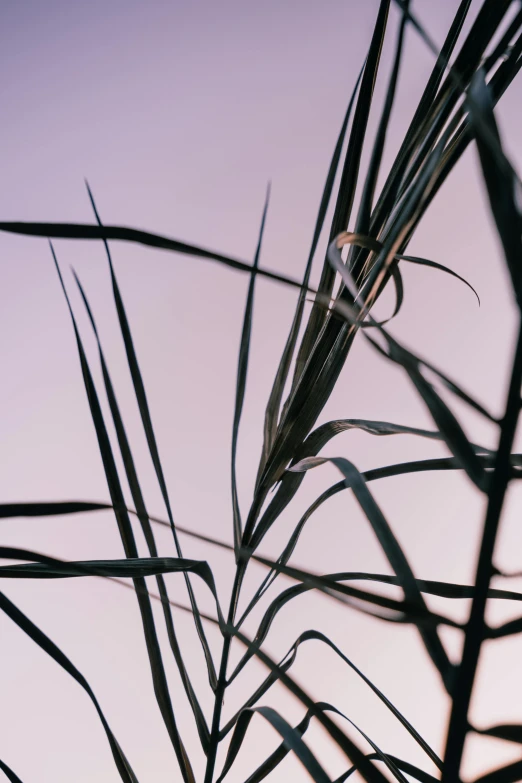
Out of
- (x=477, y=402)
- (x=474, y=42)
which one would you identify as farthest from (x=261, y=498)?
(x=474, y=42)

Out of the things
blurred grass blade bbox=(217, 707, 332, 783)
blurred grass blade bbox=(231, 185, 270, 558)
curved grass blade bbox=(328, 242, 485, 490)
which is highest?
blurred grass blade bbox=(231, 185, 270, 558)

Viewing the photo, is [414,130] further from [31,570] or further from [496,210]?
[31,570]

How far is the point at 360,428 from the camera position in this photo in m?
0.39

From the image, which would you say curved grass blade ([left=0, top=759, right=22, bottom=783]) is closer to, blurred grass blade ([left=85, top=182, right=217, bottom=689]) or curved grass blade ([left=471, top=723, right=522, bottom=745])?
blurred grass blade ([left=85, top=182, right=217, bottom=689])

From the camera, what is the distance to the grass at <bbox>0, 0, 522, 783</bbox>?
0.19m

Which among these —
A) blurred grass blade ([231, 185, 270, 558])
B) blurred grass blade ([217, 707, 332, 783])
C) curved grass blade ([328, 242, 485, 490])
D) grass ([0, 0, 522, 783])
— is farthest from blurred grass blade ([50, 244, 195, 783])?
curved grass blade ([328, 242, 485, 490])

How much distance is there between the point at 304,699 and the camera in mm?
211

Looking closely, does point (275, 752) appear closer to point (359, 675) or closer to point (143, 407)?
point (359, 675)

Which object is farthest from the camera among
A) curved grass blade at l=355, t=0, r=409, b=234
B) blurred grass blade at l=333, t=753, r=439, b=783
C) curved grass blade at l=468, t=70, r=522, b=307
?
curved grass blade at l=355, t=0, r=409, b=234

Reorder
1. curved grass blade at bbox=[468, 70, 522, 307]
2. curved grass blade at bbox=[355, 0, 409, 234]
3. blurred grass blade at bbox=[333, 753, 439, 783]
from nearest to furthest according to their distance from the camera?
curved grass blade at bbox=[468, 70, 522, 307], blurred grass blade at bbox=[333, 753, 439, 783], curved grass blade at bbox=[355, 0, 409, 234]

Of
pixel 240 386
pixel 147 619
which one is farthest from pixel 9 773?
pixel 240 386

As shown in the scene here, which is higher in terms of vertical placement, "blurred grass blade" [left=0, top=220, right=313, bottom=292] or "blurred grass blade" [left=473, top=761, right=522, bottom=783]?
"blurred grass blade" [left=0, top=220, right=313, bottom=292]

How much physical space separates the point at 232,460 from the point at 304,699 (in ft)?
1.10

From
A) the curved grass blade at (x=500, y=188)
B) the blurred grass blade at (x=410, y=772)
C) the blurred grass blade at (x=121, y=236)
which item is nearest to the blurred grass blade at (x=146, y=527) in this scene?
the blurred grass blade at (x=410, y=772)
